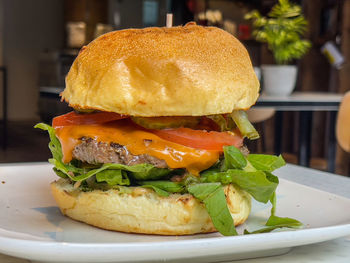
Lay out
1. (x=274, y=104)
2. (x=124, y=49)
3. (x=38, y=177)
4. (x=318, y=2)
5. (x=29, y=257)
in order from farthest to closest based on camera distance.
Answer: (x=318, y=2)
(x=274, y=104)
(x=38, y=177)
(x=124, y=49)
(x=29, y=257)

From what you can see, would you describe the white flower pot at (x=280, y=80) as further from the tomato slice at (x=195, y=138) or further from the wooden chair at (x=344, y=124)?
the tomato slice at (x=195, y=138)

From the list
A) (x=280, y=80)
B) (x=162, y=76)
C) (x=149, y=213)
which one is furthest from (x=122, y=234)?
(x=280, y=80)

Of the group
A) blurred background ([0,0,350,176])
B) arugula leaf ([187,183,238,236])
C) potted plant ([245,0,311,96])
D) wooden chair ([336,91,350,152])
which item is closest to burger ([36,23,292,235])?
arugula leaf ([187,183,238,236])

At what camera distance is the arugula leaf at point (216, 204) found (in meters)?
0.93

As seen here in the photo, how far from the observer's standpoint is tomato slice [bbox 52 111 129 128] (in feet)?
3.53

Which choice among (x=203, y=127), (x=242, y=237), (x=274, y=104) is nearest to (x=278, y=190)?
(x=203, y=127)

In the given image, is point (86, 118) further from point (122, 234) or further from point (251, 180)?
point (251, 180)

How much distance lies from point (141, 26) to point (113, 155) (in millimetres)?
8021

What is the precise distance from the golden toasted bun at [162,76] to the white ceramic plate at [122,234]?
243 millimetres

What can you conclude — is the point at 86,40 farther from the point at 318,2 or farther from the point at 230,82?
the point at 230,82

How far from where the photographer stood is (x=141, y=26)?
8.82 m

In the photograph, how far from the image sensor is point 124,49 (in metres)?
1.02

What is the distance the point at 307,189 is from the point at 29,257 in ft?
2.44

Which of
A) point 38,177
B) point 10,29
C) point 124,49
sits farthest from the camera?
point 10,29
